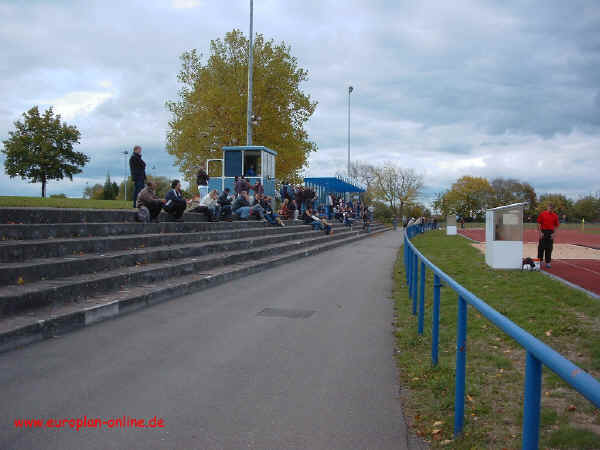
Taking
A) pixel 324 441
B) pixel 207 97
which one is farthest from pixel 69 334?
pixel 207 97

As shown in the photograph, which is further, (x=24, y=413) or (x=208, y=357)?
(x=208, y=357)

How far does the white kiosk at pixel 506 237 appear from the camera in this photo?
45.7 ft

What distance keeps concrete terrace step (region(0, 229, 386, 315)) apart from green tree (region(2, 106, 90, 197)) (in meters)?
22.0

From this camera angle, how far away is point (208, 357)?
5312 mm

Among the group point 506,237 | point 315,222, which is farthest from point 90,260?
point 315,222

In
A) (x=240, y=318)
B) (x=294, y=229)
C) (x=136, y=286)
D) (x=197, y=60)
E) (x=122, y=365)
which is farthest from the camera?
(x=197, y=60)

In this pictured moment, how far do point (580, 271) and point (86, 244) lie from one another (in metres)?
12.5

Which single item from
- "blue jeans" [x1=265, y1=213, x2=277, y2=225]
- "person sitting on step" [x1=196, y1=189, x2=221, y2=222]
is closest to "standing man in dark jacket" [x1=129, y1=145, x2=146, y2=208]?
"person sitting on step" [x1=196, y1=189, x2=221, y2=222]

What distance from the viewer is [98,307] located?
6734 mm

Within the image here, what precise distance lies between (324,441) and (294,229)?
19633 millimetres

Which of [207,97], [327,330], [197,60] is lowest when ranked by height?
[327,330]

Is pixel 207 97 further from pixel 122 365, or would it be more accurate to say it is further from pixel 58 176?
pixel 122 365

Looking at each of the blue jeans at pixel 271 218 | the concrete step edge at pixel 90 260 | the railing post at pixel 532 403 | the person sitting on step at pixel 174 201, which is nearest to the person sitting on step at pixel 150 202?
the person sitting on step at pixel 174 201

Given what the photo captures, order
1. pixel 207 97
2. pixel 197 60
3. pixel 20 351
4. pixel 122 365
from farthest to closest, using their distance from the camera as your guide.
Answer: pixel 197 60 → pixel 207 97 → pixel 20 351 → pixel 122 365
